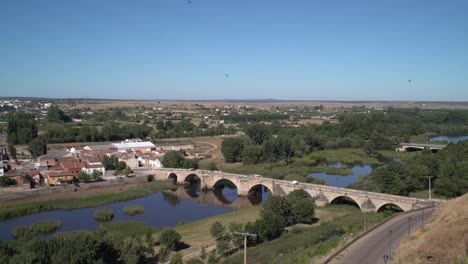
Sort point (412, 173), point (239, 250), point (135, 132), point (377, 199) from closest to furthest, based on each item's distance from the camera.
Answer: point (239, 250), point (377, 199), point (412, 173), point (135, 132)

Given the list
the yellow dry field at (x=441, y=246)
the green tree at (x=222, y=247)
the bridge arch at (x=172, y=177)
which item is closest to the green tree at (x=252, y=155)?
the bridge arch at (x=172, y=177)

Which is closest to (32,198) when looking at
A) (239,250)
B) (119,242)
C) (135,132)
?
(119,242)

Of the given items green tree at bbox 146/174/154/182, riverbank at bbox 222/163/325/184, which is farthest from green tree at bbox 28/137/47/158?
riverbank at bbox 222/163/325/184

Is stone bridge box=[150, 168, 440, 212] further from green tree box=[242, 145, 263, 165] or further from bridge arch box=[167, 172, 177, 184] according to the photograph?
green tree box=[242, 145, 263, 165]

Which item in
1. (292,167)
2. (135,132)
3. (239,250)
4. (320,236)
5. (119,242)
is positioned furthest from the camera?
(135,132)

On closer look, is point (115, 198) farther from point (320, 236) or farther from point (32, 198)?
point (320, 236)

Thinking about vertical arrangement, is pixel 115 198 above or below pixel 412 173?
below
